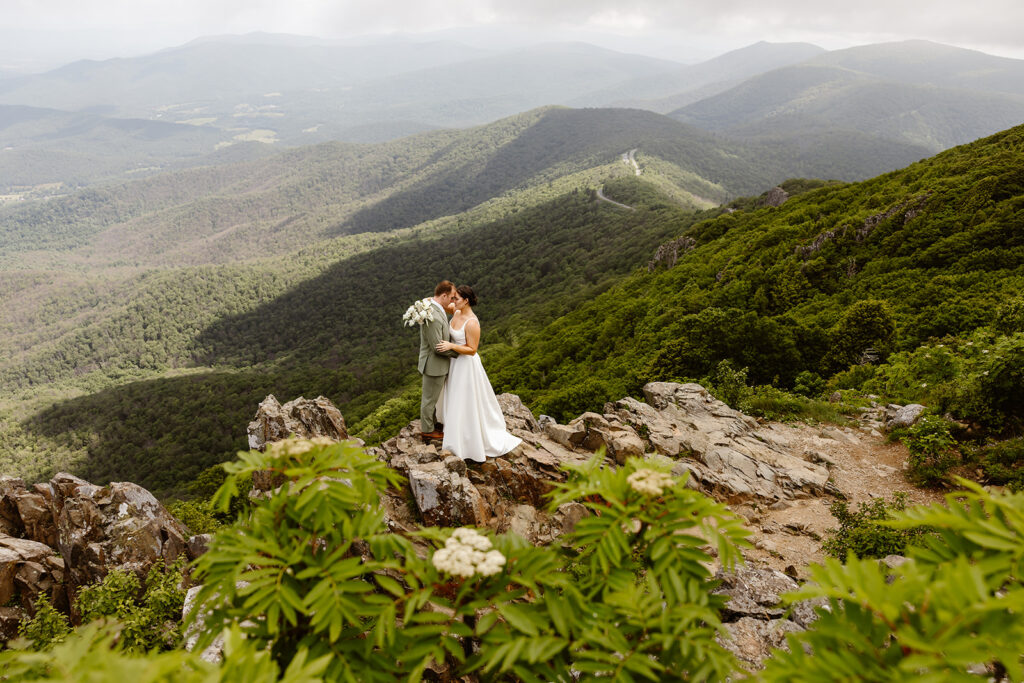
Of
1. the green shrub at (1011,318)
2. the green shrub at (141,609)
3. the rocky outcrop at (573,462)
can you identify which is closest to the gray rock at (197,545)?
the green shrub at (141,609)

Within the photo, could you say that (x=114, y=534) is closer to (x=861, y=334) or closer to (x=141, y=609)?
(x=141, y=609)

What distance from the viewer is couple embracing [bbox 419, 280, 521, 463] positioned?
8.48 meters

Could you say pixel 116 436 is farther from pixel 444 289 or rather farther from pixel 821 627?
pixel 821 627

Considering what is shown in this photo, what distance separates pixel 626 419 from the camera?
39.3 feet

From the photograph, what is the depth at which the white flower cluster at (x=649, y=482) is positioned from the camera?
2.73 metres

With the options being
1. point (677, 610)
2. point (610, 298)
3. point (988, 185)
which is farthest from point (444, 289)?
point (610, 298)

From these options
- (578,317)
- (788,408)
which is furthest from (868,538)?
(578,317)

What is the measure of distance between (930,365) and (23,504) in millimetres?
24686

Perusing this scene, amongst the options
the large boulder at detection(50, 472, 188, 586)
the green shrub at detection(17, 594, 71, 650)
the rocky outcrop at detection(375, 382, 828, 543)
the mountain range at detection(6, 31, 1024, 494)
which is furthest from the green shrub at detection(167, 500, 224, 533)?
the mountain range at detection(6, 31, 1024, 494)

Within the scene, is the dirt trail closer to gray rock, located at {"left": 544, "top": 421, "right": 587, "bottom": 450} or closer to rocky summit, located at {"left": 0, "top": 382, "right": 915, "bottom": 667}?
rocky summit, located at {"left": 0, "top": 382, "right": 915, "bottom": 667}

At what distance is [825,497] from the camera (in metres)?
9.10

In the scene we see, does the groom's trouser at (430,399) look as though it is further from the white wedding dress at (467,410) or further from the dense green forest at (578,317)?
the dense green forest at (578,317)

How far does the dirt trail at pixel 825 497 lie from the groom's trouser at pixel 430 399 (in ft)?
19.1

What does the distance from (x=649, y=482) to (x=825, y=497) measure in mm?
8503
